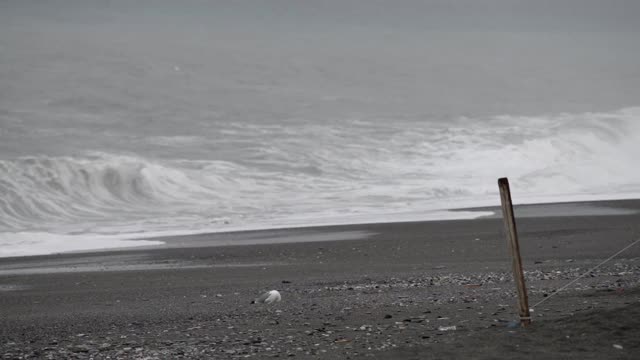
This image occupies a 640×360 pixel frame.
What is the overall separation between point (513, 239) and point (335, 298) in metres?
2.75

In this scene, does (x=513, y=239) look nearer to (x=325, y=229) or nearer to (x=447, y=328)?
(x=447, y=328)

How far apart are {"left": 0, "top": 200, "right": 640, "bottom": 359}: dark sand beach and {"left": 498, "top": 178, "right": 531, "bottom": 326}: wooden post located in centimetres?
17

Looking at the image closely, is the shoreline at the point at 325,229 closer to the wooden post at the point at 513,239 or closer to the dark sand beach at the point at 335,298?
the dark sand beach at the point at 335,298

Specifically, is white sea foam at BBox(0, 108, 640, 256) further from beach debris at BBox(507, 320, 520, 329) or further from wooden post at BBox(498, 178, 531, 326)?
wooden post at BBox(498, 178, 531, 326)

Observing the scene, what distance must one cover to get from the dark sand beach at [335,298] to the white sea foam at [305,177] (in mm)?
3318

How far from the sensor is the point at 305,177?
→ 28.8m

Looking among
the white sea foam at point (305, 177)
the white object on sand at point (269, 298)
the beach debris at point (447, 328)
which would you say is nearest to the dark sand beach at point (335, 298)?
the beach debris at point (447, 328)

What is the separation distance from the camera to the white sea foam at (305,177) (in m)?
20.0

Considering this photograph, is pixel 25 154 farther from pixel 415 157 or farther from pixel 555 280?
pixel 555 280

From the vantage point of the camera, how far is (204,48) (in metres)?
68.0

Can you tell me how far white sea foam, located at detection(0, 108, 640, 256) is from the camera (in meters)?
20.0

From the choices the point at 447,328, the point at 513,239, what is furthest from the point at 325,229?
the point at 513,239

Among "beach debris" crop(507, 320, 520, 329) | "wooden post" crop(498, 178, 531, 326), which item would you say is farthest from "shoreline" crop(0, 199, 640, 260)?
"wooden post" crop(498, 178, 531, 326)

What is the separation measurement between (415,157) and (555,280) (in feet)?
77.7
